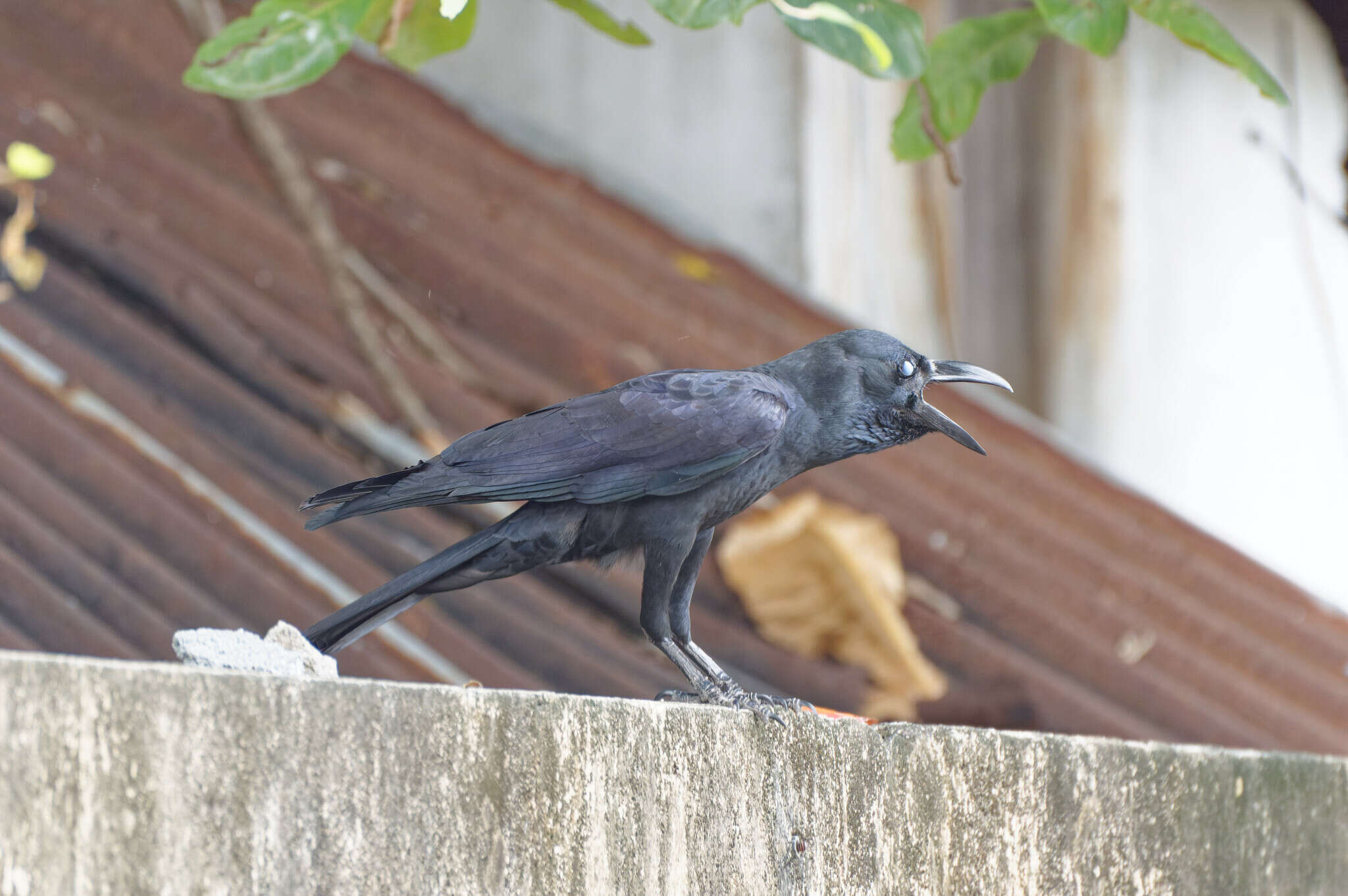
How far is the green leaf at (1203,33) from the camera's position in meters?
1.91

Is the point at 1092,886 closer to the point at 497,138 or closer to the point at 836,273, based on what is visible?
the point at 836,273

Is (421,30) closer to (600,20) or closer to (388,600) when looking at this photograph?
(600,20)

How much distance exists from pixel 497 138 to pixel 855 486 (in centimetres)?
168

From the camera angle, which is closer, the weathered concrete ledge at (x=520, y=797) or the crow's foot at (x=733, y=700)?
the weathered concrete ledge at (x=520, y=797)

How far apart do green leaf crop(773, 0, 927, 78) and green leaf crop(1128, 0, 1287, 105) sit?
1.23ft

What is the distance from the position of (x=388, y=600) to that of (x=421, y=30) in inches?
36.3

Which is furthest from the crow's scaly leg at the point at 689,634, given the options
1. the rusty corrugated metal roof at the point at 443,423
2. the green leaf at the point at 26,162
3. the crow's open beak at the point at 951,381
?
the green leaf at the point at 26,162

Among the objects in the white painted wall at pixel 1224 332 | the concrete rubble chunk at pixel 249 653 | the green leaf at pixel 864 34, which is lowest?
the white painted wall at pixel 1224 332

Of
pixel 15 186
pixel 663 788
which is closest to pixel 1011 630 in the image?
pixel 663 788

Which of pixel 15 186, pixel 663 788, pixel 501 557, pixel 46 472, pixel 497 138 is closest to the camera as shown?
pixel 663 788

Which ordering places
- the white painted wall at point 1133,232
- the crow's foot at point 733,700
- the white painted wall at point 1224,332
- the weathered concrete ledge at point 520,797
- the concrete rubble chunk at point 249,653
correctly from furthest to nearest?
1. the white painted wall at point 1224,332
2. the white painted wall at point 1133,232
3. the crow's foot at point 733,700
4. the concrete rubble chunk at point 249,653
5. the weathered concrete ledge at point 520,797

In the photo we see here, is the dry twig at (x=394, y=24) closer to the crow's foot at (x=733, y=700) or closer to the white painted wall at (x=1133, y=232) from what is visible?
the crow's foot at (x=733, y=700)

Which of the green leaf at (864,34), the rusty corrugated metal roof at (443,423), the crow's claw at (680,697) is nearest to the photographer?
the green leaf at (864,34)

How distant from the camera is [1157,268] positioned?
Result: 4668 millimetres
